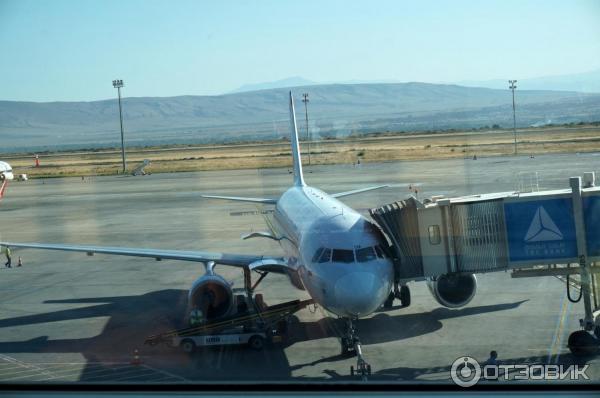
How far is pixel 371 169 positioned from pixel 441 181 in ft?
29.3

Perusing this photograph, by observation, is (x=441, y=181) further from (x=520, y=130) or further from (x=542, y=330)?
(x=542, y=330)

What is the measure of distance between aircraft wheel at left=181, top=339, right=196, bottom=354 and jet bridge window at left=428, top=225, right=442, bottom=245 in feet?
13.6

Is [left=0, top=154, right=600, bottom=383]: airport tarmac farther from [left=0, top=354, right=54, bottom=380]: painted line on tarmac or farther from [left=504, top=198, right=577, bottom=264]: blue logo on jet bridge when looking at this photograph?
[left=504, top=198, right=577, bottom=264]: blue logo on jet bridge

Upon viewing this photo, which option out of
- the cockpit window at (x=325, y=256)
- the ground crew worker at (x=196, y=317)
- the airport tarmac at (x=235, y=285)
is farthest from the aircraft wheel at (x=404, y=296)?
the ground crew worker at (x=196, y=317)

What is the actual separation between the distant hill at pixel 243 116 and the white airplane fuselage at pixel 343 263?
22.1 feet

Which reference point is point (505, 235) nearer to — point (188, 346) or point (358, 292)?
point (358, 292)

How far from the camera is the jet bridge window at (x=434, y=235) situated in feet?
31.7

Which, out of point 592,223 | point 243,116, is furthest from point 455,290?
point 243,116

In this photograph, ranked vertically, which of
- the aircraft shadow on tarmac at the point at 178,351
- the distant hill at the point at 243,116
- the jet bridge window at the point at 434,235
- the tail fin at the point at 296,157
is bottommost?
the aircraft shadow on tarmac at the point at 178,351

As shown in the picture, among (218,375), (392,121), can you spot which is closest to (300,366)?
(218,375)

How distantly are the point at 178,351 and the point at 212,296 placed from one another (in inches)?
73.4

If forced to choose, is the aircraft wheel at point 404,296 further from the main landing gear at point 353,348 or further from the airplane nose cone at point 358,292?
the airplane nose cone at point 358,292

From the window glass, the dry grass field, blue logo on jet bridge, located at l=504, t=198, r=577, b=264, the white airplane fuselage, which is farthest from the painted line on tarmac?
the dry grass field

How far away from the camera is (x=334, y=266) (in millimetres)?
9602
